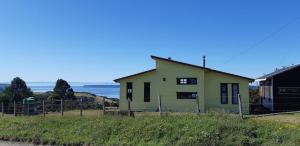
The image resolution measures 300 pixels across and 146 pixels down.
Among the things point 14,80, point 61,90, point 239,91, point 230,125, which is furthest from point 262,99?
point 14,80

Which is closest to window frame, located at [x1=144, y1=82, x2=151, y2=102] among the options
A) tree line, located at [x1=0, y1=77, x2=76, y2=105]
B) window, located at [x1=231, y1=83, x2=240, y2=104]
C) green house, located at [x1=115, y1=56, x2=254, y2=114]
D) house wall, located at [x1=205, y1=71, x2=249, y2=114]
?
green house, located at [x1=115, y1=56, x2=254, y2=114]

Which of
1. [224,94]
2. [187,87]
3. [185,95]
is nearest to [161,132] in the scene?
[187,87]

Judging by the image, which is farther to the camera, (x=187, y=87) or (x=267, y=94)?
(x=267, y=94)

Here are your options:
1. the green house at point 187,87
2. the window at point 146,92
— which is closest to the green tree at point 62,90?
the window at point 146,92

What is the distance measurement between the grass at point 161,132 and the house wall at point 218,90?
50.7 feet

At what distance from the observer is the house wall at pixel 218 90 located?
105 ft

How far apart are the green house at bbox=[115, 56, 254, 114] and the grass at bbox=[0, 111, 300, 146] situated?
1465cm

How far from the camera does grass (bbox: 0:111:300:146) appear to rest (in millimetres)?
13352

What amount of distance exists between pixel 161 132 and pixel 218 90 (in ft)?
60.2

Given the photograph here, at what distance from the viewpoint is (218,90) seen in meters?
32.3

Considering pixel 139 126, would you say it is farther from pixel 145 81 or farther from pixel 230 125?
pixel 145 81

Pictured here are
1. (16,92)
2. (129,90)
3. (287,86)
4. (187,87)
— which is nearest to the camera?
(287,86)

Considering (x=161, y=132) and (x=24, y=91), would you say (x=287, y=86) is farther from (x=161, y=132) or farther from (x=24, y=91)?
(x=24, y=91)

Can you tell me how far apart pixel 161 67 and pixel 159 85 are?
1.43 metres
